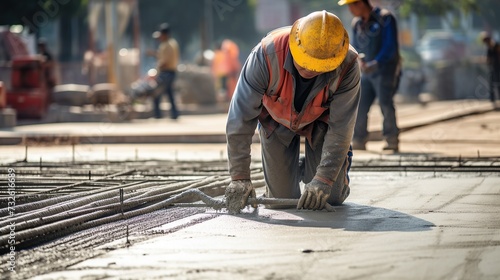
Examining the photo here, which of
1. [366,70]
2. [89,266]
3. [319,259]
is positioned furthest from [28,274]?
[366,70]

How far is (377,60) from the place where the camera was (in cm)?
1227

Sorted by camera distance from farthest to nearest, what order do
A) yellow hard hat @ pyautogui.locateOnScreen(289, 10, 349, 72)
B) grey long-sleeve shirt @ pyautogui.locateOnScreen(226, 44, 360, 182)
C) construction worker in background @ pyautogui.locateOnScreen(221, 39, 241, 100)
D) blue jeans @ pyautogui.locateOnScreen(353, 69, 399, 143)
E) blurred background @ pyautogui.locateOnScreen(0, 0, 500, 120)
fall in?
construction worker in background @ pyautogui.locateOnScreen(221, 39, 241, 100)
blurred background @ pyautogui.locateOnScreen(0, 0, 500, 120)
blue jeans @ pyautogui.locateOnScreen(353, 69, 399, 143)
grey long-sleeve shirt @ pyautogui.locateOnScreen(226, 44, 360, 182)
yellow hard hat @ pyautogui.locateOnScreen(289, 10, 349, 72)

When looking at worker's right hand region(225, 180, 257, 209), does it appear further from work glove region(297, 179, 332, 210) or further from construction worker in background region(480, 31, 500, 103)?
construction worker in background region(480, 31, 500, 103)

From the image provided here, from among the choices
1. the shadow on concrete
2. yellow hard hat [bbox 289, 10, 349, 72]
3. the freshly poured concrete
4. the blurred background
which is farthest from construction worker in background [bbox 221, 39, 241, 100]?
yellow hard hat [bbox 289, 10, 349, 72]

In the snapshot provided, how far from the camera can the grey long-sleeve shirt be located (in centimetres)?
675

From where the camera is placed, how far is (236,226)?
21.1ft

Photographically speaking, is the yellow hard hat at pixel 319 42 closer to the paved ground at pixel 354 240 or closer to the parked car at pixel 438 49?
the paved ground at pixel 354 240

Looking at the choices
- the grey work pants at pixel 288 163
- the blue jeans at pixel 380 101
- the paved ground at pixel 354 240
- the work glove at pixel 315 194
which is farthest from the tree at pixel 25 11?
the work glove at pixel 315 194

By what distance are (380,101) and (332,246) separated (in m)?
7.12

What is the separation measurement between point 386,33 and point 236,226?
→ 629 centimetres

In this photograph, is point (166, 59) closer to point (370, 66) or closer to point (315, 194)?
point (370, 66)

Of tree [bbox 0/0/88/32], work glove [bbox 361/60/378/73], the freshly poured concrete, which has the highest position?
tree [bbox 0/0/88/32]

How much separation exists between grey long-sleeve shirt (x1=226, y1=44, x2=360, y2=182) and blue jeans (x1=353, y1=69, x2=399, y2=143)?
18.3ft

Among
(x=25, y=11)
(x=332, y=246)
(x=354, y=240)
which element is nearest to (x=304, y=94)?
(x=354, y=240)
